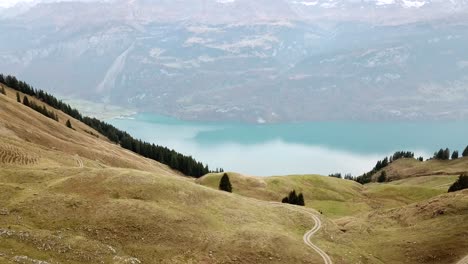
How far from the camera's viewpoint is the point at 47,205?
162 feet

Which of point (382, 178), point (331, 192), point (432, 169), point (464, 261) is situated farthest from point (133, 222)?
point (432, 169)

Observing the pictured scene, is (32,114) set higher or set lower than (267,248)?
higher

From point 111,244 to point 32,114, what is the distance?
343ft

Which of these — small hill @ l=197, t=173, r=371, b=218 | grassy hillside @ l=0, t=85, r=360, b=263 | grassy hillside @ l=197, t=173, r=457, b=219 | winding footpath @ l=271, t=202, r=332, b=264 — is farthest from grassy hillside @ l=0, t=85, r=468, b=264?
grassy hillside @ l=197, t=173, r=457, b=219

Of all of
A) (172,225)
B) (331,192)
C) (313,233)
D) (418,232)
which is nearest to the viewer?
(172,225)

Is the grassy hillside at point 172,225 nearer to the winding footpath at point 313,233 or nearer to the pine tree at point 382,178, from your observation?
the winding footpath at point 313,233

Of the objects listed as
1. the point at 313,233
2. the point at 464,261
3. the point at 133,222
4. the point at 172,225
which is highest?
the point at 464,261

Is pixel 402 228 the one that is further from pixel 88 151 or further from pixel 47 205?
pixel 88 151

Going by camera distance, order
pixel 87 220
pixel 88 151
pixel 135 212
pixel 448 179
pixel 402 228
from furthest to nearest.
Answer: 1. pixel 448 179
2. pixel 88 151
3. pixel 402 228
4. pixel 135 212
5. pixel 87 220

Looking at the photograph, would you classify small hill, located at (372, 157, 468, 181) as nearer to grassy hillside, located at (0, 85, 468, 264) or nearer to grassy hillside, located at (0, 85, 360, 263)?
grassy hillside, located at (0, 85, 468, 264)

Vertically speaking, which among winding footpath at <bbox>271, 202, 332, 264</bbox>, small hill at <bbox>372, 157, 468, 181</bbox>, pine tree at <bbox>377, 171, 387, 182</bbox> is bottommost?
winding footpath at <bbox>271, 202, 332, 264</bbox>

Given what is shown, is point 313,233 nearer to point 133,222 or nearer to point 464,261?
point 464,261

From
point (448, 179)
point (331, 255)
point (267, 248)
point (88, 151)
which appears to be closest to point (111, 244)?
point (267, 248)

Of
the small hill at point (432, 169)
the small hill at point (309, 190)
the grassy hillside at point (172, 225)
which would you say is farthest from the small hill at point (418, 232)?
the small hill at point (432, 169)
